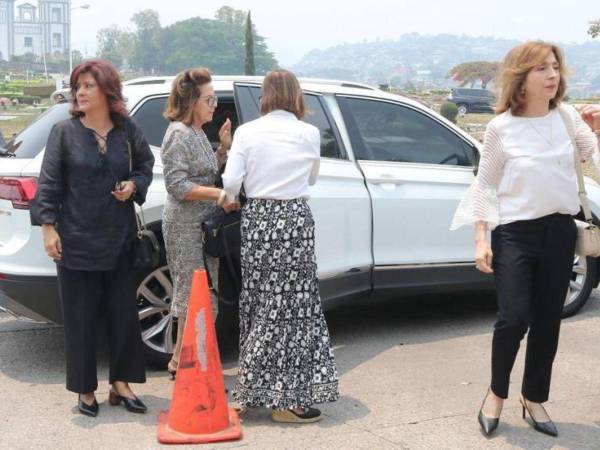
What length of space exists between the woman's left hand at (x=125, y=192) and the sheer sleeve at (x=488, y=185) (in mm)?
1626

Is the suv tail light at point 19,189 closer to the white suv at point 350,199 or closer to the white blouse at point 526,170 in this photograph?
the white suv at point 350,199

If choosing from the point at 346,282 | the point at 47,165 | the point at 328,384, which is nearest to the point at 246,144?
the point at 47,165

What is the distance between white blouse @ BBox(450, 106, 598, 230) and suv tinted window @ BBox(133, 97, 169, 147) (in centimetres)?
198

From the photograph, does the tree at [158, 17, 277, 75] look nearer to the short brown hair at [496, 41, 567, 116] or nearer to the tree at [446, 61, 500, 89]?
the tree at [446, 61, 500, 89]

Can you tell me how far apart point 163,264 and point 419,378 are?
1615 mm

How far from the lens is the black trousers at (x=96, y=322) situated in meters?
4.38

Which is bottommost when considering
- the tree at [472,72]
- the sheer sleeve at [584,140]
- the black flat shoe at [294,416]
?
the black flat shoe at [294,416]

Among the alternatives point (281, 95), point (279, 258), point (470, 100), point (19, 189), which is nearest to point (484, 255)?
point (279, 258)

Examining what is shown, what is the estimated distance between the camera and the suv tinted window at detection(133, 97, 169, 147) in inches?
202

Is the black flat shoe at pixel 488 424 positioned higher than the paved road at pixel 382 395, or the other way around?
the black flat shoe at pixel 488 424

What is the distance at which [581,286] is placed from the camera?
641cm

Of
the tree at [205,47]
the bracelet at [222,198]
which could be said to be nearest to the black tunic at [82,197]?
the bracelet at [222,198]

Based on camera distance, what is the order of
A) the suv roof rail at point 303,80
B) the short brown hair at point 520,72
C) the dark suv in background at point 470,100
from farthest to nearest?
the dark suv in background at point 470,100, the suv roof rail at point 303,80, the short brown hair at point 520,72

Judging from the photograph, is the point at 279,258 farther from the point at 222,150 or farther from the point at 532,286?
the point at 532,286
